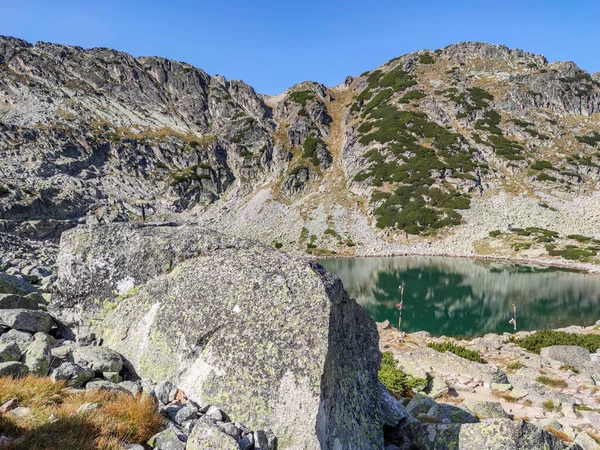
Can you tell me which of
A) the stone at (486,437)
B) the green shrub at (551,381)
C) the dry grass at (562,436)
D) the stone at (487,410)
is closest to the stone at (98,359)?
the stone at (486,437)

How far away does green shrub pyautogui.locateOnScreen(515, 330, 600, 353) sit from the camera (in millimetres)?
20719

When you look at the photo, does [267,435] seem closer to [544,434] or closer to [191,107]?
[544,434]

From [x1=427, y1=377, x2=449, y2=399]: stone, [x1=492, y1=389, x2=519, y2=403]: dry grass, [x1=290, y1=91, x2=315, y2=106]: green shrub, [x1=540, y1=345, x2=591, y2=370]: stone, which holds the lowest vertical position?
[x1=540, y1=345, x2=591, y2=370]: stone

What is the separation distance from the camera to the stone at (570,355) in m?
17.3

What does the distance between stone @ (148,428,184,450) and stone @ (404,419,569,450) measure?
4.19 m

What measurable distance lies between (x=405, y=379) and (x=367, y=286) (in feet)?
130

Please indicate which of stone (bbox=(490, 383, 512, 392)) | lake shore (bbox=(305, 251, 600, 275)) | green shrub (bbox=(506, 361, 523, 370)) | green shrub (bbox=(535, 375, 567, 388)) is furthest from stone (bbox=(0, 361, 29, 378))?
lake shore (bbox=(305, 251, 600, 275))

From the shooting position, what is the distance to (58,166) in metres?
108

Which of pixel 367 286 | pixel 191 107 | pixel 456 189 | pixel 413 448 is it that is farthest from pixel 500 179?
pixel 191 107

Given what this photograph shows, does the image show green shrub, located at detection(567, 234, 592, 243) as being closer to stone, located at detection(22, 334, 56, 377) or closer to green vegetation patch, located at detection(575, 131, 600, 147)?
green vegetation patch, located at detection(575, 131, 600, 147)

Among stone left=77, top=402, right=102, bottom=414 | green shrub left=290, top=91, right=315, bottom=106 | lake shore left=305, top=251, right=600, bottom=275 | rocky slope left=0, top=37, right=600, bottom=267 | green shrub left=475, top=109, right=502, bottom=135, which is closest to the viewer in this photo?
stone left=77, top=402, right=102, bottom=414

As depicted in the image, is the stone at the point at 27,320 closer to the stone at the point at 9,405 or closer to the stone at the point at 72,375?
the stone at the point at 72,375

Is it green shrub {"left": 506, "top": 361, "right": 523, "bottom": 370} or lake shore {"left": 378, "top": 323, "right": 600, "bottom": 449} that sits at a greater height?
lake shore {"left": 378, "top": 323, "right": 600, "bottom": 449}

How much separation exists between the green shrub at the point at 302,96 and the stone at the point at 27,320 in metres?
153
